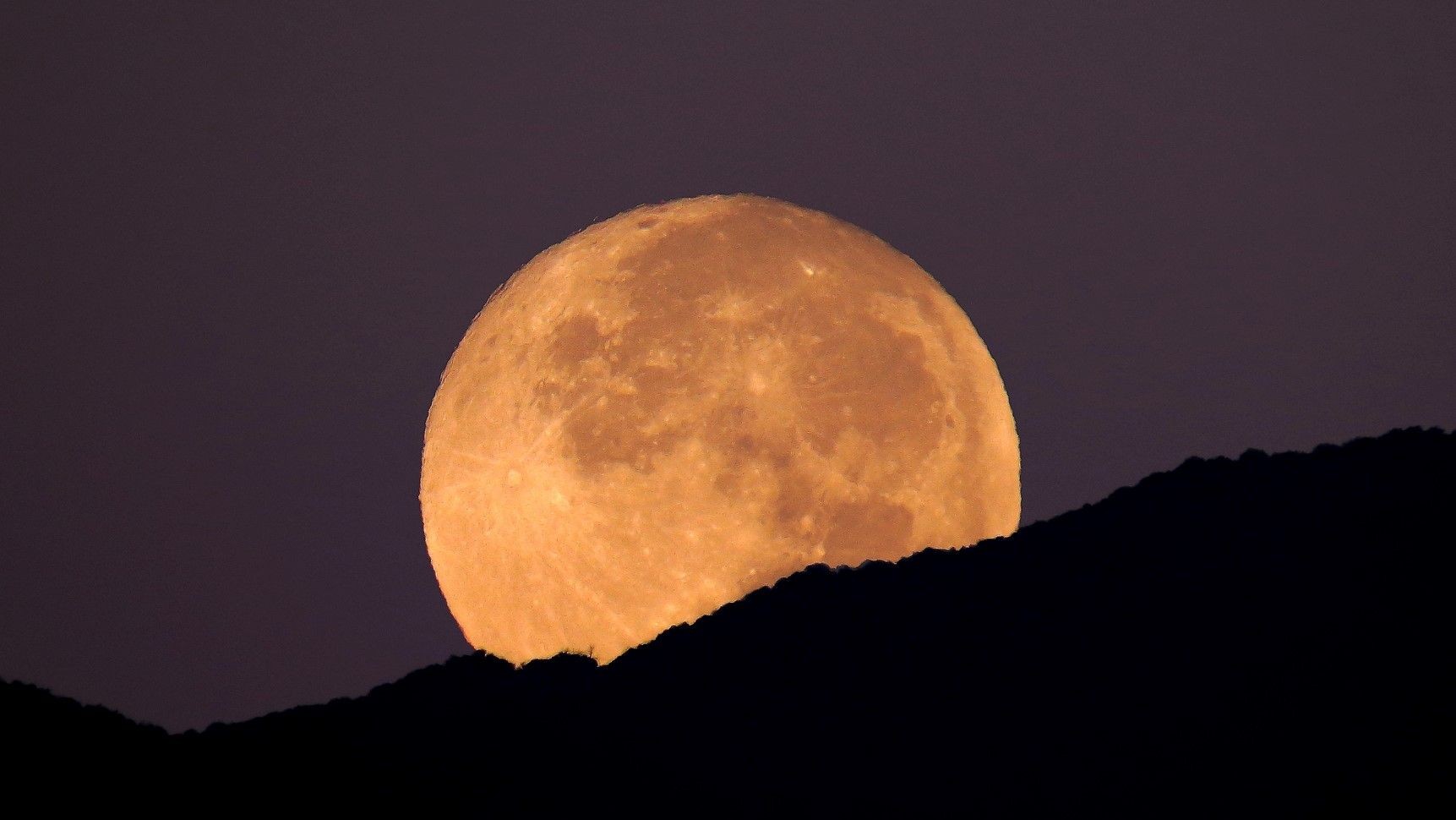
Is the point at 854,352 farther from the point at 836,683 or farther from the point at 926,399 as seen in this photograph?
the point at 836,683

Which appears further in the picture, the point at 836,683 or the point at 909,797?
the point at 836,683

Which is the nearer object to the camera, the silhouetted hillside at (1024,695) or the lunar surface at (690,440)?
the silhouetted hillside at (1024,695)

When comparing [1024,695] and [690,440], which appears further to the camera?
[690,440]

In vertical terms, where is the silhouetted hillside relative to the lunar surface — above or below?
below

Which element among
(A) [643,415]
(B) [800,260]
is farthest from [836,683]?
(B) [800,260]

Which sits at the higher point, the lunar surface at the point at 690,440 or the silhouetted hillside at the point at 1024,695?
the lunar surface at the point at 690,440
